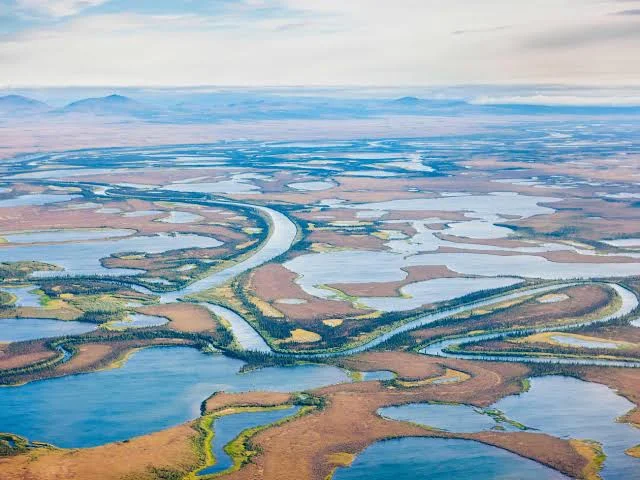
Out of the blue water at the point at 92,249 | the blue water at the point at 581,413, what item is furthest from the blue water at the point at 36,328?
the blue water at the point at 581,413

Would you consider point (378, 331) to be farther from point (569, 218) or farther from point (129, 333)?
point (569, 218)

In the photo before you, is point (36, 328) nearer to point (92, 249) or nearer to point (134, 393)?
point (134, 393)

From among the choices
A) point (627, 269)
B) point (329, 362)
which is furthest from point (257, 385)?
point (627, 269)

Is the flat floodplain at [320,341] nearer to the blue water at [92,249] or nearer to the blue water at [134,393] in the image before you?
the blue water at [134,393]

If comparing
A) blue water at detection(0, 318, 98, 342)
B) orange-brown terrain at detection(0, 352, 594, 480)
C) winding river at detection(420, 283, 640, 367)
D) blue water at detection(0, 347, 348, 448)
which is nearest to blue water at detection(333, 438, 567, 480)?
orange-brown terrain at detection(0, 352, 594, 480)

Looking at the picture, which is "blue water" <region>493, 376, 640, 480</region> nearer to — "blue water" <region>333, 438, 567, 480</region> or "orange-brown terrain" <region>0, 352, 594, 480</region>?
"orange-brown terrain" <region>0, 352, 594, 480</region>

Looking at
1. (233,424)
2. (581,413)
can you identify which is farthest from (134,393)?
(581,413)
